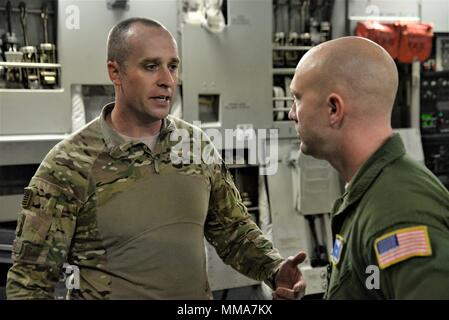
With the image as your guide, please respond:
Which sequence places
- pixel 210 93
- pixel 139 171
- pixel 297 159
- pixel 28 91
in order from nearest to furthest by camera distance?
pixel 139 171 → pixel 28 91 → pixel 210 93 → pixel 297 159

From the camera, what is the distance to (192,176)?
1688mm

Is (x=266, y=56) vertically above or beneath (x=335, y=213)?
above

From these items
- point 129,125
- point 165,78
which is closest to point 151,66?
point 165,78

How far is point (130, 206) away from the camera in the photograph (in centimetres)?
156

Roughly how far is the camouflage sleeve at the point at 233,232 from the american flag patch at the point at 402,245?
0.74 metres

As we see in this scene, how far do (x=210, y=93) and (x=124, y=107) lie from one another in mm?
1736

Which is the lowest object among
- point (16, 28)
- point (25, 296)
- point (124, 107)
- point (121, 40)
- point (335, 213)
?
point (25, 296)

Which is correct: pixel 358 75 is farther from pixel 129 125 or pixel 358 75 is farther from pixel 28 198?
pixel 28 198

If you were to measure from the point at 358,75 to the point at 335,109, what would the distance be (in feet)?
0.30

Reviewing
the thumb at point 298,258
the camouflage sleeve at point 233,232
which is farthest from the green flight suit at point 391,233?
the camouflage sleeve at point 233,232

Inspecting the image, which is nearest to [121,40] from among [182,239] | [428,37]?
[182,239]

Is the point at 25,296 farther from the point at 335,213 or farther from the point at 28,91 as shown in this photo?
the point at 28,91

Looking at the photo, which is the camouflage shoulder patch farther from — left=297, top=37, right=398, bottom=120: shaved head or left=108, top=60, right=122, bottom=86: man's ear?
left=297, top=37, right=398, bottom=120: shaved head

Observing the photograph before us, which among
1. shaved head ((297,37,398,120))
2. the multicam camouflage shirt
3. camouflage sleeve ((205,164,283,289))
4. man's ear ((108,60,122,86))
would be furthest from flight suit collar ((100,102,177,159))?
shaved head ((297,37,398,120))
